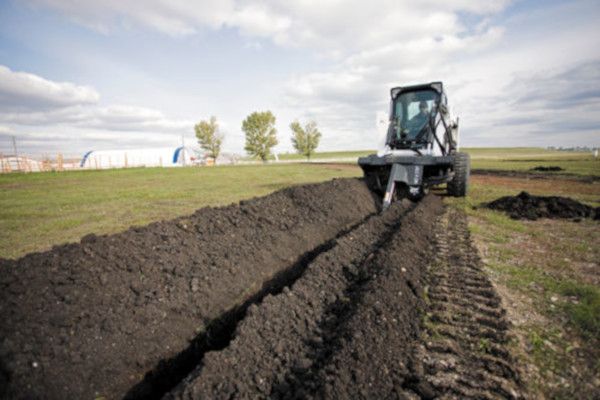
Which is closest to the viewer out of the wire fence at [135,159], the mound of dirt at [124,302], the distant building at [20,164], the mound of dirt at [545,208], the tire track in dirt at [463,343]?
the tire track in dirt at [463,343]

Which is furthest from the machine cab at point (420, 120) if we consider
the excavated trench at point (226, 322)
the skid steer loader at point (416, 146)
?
the excavated trench at point (226, 322)

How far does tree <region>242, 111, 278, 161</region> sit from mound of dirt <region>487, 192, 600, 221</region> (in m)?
49.6

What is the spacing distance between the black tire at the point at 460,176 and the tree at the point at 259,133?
47.9m

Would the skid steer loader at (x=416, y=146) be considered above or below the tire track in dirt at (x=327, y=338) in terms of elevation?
above

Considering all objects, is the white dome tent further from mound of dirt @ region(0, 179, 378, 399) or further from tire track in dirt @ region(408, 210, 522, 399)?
tire track in dirt @ region(408, 210, 522, 399)

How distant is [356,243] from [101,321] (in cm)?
309

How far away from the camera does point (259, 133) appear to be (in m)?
53.9

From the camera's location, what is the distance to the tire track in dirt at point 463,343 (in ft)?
5.83

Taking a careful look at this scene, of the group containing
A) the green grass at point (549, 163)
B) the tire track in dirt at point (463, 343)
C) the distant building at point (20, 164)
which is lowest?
the tire track in dirt at point (463, 343)

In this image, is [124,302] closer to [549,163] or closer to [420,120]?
[420,120]

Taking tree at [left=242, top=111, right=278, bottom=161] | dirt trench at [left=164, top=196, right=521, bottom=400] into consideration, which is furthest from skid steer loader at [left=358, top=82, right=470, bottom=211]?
tree at [left=242, top=111, right=278, bottom=161]

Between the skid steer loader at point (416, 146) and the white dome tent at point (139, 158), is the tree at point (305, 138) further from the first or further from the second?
the skid steer loader at point (416, 146)

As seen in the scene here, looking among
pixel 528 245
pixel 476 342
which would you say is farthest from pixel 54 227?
pixel 528 245

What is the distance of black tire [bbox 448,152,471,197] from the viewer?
7.97 meters
